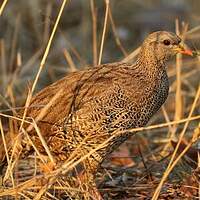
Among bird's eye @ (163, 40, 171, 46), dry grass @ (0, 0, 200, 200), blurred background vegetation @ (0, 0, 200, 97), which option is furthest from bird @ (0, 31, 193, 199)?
blurred background vegetation @ (0, 0, 200, 97)

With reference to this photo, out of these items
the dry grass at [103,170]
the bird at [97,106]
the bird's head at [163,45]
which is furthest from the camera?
the bird's head at [163,45]

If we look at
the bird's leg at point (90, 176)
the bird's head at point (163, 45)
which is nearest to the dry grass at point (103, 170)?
the bird's leg at point (90, 176)

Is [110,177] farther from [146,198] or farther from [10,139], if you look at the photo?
[10,139]

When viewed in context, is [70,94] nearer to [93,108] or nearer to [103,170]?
[93,108]

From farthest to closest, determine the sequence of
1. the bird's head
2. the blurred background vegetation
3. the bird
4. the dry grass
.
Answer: the blurred background vegetation
the bird's head
the bird
the dry grass

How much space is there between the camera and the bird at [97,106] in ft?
15.8

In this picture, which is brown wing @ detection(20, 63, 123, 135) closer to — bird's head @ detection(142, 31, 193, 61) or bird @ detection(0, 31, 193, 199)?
bird @ detection(0, 31, 193, 199)

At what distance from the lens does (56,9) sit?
10.8 meters

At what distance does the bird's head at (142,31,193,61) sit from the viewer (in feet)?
16.8

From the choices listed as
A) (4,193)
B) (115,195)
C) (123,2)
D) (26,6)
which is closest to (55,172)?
(4,193)

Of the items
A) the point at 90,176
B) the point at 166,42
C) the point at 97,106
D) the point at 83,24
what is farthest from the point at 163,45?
the point at 83,24

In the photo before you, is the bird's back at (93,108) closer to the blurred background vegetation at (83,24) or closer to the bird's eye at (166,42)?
the bird's eye at (166,42)

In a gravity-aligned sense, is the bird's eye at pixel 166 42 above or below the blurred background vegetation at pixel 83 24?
above

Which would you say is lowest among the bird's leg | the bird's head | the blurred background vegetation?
the blurred background vegetation
